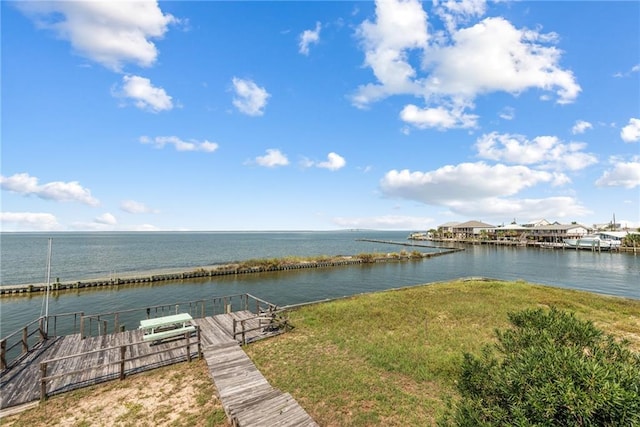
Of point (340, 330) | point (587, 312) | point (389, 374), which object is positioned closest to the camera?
point (389, 374)

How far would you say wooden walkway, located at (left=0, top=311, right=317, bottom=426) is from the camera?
7.28 meters

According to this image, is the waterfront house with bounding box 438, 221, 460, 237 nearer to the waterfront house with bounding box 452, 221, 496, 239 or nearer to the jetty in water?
the waterfront house with bounding box 452, 221, 496, 239

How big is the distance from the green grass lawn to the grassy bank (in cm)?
4

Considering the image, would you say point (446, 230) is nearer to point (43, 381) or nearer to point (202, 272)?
point (202, 272)

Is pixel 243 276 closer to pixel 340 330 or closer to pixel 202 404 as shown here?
pixel 340 330

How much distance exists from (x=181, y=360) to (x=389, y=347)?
9.35m

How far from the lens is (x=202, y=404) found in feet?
29.4

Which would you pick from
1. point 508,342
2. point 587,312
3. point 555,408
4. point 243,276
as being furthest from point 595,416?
point 243,276

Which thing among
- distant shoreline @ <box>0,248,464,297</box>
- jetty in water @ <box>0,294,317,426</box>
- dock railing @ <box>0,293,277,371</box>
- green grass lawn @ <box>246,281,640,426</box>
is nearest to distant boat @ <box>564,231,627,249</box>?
distant shoreline @ <box>0,248,464,297</box>

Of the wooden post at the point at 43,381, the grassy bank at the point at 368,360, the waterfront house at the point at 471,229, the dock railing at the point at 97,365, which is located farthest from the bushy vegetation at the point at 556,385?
the waterfront house at the point at 471,229

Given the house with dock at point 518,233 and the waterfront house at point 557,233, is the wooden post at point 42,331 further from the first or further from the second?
the waterfront house at point 557,233

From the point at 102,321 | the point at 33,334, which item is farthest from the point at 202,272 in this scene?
the point at 102,321

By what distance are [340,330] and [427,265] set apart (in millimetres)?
44592

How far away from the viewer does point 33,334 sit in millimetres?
18812
